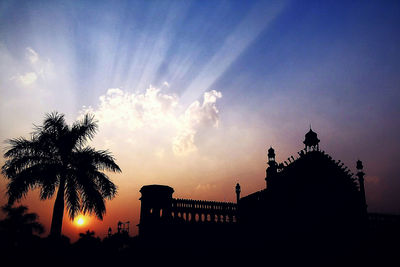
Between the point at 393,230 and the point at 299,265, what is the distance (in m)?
11.3

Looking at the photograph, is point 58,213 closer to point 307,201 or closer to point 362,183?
point 307,201

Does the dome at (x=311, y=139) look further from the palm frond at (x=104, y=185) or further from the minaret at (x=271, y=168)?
the palm frond at (x=104, y=185)

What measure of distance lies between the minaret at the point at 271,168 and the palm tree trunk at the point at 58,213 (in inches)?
672

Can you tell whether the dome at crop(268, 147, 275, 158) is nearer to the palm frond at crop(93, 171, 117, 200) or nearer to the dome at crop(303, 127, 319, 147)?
the dome at crop(303, 127, 319, 147)

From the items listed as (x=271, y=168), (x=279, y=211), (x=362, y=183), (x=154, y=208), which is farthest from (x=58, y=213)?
(x=362, y=183)

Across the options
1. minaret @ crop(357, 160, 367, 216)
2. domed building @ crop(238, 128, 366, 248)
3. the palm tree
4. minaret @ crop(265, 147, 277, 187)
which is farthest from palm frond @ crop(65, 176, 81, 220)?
minaret @ crop(357, 160, 367, 216)

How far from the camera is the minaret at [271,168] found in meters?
24.1

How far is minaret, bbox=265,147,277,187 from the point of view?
950 inches

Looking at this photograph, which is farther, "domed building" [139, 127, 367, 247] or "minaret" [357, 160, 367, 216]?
"minaret" [357, 160, 367, 216]

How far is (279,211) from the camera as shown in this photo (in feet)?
68.1

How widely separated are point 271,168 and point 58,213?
17.8 m

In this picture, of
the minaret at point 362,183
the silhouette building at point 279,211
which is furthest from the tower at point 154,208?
the minaret at point 362,183

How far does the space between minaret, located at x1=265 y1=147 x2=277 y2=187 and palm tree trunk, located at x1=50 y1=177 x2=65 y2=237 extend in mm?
17078

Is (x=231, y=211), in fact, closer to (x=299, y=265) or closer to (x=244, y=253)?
(x=244, y=253)
